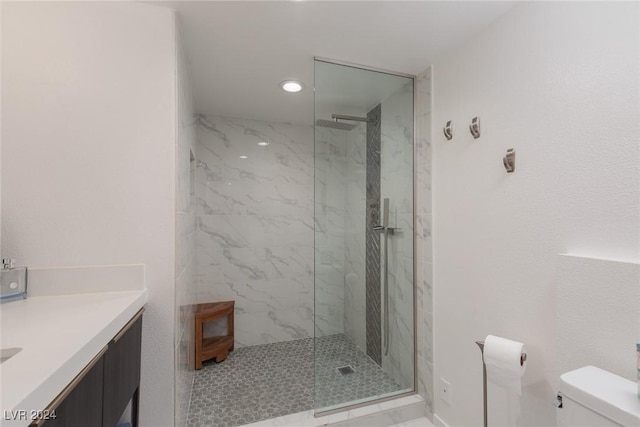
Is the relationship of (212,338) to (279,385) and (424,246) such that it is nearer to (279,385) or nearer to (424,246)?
(279,385)

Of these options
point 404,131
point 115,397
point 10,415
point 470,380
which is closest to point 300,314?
point 470,380

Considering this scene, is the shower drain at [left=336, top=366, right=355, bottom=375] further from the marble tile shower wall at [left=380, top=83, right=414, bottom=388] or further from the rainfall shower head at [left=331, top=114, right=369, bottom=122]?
the rainfall shower head at [left=331, top=114, right=369, bottom=122]

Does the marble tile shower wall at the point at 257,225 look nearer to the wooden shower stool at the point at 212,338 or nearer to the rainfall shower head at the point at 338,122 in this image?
the wooden shower stool at the point at 212,338

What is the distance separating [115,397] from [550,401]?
1.62 m

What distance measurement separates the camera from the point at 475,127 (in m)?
1.57

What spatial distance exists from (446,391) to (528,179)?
1306 mm

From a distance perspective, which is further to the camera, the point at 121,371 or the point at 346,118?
the point at 346,118

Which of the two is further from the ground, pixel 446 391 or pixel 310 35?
pixel 310 35

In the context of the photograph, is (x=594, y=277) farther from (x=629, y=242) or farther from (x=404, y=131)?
(x=404, y=131)

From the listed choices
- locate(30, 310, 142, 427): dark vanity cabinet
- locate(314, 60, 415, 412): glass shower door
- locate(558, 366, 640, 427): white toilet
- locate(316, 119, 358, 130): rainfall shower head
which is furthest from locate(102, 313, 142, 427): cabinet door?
locate(316, 119, 358, 130): rainfall shower head

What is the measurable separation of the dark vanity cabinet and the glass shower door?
118 centimetres

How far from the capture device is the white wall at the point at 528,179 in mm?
1036

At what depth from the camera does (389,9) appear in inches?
55.8

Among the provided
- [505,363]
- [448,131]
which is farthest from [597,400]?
[448,131]
